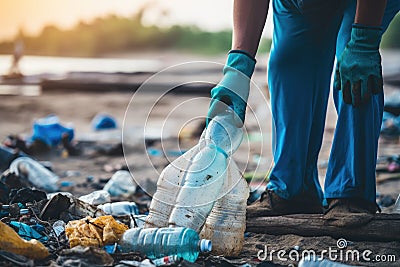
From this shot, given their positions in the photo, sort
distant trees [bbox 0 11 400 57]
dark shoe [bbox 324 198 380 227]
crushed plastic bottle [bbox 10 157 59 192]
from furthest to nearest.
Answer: distant trees [bbox 0 11 400 57], crushed plastic bottle [bbox 10 157 59 192], dark shoe [bbox 324 198 380 227]

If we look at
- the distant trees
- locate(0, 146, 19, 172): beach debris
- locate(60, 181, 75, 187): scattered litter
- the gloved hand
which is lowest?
the distant trees

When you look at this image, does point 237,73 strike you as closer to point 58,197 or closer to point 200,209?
point 200,209

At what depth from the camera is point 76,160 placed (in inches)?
232

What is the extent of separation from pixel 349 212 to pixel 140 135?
427cm

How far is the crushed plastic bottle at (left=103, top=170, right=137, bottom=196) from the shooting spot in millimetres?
4246

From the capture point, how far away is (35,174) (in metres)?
4.53

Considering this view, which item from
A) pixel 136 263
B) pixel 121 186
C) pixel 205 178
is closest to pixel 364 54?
pixel 205 178

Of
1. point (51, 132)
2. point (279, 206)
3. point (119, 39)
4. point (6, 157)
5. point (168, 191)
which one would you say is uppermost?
point (168, 191)

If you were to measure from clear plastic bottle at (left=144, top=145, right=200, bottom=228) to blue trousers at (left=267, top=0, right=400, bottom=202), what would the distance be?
2.37 feet

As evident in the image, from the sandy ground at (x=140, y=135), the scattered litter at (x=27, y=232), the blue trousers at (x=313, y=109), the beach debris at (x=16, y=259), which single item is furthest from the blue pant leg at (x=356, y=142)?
the beach debris at (x=16, y=259)

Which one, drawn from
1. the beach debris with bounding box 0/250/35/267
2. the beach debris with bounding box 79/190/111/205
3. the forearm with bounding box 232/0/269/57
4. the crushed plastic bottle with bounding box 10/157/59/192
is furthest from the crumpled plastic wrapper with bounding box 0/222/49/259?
the crushed plastic bottle with bounding box 10/157/59/192

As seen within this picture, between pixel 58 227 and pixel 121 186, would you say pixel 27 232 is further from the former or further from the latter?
pixel 121 186

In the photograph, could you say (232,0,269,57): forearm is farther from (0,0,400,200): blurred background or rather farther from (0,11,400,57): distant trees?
(0,11,400,57): distant trees

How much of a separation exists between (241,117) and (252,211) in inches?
23.8
